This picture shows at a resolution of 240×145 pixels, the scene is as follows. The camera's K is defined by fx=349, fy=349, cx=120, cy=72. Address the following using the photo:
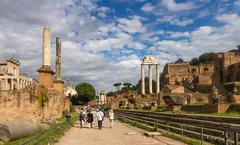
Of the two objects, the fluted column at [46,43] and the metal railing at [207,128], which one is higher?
the fluted column at [46,43]

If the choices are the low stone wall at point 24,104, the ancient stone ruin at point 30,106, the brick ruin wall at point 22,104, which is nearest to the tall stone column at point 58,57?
the ancient stone ruin at point 30,106

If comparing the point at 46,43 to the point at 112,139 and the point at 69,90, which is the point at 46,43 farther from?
A: the point at 69,90

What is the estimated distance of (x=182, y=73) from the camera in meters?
116

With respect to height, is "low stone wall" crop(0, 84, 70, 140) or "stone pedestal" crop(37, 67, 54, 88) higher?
"stone pedestal" crop(37, 67, 54, 88)

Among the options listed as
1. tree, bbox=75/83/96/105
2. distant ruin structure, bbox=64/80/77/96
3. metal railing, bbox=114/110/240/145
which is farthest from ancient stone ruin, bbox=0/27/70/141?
distant ruin structure, bbox=64/80/77/96

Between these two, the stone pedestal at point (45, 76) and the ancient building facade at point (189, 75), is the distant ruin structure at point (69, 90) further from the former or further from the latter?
the stone pedestal at point (45, 76)

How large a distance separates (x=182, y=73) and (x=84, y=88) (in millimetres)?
34067

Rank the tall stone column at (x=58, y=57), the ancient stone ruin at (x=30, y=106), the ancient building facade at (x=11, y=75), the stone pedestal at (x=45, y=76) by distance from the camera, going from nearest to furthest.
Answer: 1. the ancient stone ruin at (x=30, y=106)
2. the stone pedestal at (x=45, y=76)
3. the tall stone column at (x=58, y=57)
4. the ancient building facade at (x=11, y=75)

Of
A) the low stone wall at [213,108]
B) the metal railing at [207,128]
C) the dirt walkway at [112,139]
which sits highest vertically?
the low stone wall at [213,108]

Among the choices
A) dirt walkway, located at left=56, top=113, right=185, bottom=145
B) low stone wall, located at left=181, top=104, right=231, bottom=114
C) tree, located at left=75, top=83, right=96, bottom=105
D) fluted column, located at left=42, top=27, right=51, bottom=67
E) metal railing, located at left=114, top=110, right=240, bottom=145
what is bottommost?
dirt walkway, located at left=56, top=113, right=185, bottom=145

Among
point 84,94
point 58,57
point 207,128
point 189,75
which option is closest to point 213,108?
point 207,128

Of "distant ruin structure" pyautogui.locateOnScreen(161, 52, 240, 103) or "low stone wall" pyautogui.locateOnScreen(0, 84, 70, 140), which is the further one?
"distant ruin structure" pyautogui.locateOnScreen(161, 52, 240, 103)

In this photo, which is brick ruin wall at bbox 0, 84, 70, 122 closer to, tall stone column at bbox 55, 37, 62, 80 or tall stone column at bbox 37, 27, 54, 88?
tall stone column at bbox 37, 27, 54, 88

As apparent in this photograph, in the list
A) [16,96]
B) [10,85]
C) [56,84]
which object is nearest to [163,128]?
[16,96]
